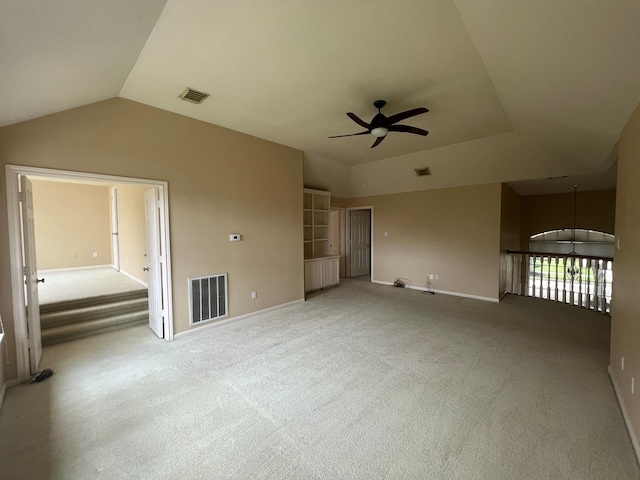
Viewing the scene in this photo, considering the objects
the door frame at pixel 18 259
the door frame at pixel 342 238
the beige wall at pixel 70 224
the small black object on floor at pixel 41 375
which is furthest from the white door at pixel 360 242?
the beige wall at pixel 70 224

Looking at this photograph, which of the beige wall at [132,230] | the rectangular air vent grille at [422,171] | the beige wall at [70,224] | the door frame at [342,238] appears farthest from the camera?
the door frame at [342,238]

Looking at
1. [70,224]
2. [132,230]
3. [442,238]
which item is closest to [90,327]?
[132,230]

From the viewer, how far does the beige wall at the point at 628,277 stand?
1888 mm

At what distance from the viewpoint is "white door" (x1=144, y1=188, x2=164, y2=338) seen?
3.56 m

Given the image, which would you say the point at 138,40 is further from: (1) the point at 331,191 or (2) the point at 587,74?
(1) the point at 331,191

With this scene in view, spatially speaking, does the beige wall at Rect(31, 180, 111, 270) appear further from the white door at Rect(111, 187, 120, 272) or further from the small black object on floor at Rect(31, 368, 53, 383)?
the small black object on floor at Rect(31, 368, 53, 383)

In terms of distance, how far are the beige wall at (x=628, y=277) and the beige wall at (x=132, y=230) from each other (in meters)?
6.04

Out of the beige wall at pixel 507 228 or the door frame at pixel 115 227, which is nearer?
the beige wall at pixel 507 228

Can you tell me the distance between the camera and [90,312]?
3.88 m

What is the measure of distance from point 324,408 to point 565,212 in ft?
27.8

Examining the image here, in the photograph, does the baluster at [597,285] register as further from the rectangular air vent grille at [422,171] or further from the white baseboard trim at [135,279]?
the white baseboard trim at [135,279]

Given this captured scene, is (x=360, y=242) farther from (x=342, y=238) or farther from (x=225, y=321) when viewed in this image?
(x=225, y=321)

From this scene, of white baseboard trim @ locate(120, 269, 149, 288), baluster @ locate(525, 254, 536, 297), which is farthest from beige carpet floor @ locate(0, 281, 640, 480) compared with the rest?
baluster @ locate(525, 254, 536, 297)

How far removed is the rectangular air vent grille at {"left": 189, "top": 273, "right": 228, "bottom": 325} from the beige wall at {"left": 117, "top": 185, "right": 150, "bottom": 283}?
1734 millimetres
